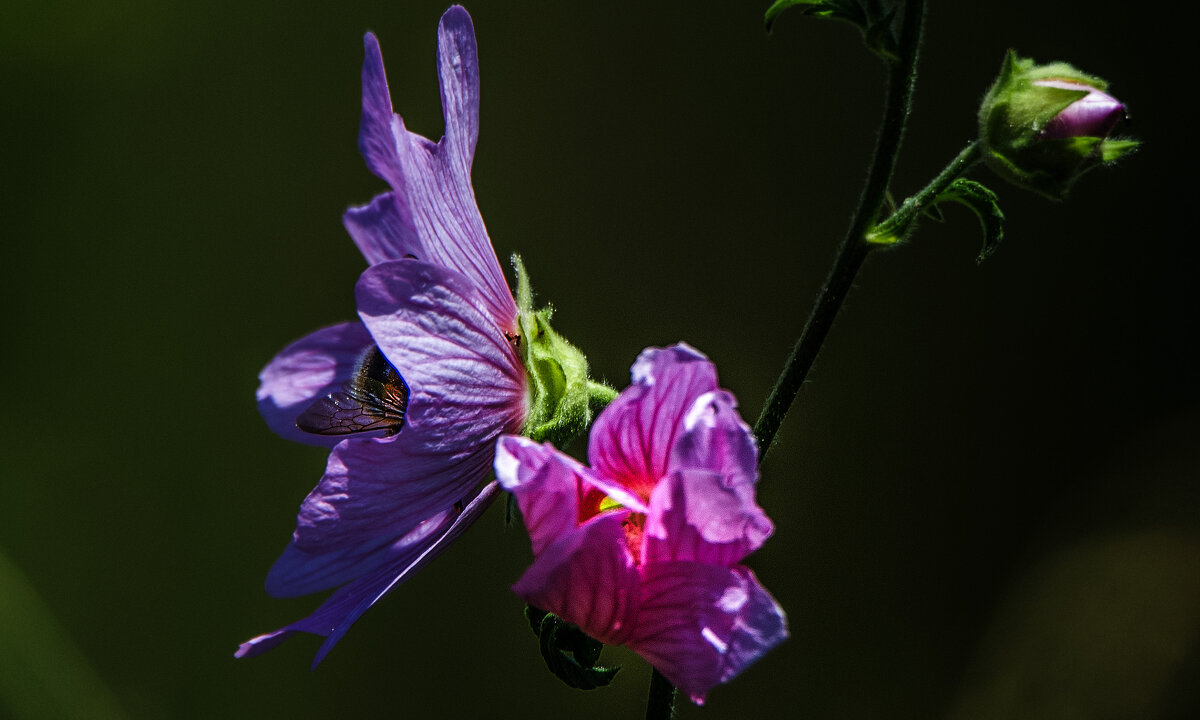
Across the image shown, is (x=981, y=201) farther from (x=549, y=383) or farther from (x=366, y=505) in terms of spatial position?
(x=366, y=505)

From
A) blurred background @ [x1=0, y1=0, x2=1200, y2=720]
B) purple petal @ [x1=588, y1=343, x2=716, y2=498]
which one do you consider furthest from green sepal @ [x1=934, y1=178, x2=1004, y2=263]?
blurred background @ [x1=0, y1=0, x2=1200, y2=720]

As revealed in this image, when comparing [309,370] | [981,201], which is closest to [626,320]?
[309,370]

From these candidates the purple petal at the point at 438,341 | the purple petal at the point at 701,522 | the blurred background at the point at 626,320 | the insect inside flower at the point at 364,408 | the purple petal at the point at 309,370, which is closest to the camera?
the purple petal at the point at 701,522

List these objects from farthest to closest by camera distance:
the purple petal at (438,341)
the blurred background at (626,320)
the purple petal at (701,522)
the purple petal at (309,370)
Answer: the blurred background at (626,320), the purple petal at (309,370), the purple petal at (438,341), the purple petal at (701,522)

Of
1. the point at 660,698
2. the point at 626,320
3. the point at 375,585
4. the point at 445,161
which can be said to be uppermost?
the point at 445,161

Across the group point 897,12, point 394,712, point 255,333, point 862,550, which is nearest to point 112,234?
point 255,333

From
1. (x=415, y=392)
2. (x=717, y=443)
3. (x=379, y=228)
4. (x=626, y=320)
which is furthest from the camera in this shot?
(x=626, y=320)

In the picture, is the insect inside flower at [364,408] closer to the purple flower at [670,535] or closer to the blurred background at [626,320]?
the purple flower at [670,535]

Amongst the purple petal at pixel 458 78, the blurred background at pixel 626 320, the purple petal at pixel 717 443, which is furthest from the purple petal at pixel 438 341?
the blurred background at pixel 626 320
